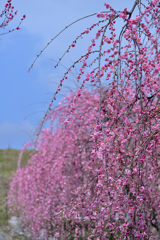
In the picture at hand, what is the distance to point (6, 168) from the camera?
1906 cm

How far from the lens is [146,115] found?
2.87 metres

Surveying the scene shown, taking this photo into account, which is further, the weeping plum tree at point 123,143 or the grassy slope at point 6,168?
the grassy slope at point 6,168

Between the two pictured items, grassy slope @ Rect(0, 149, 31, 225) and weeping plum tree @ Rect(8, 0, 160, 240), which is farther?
grassy slope @ Rect(0, 149, 31, 225)

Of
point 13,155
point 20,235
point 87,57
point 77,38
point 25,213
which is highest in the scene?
point 13,155

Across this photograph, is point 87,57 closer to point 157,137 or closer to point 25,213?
point 157,137

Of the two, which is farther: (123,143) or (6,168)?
(6,168)

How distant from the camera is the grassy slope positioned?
11531 mm

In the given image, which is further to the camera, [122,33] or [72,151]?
[72,151]

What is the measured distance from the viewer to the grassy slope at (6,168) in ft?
37.8

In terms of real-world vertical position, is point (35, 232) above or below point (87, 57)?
below

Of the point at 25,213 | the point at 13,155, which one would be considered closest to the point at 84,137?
the point at 25,213

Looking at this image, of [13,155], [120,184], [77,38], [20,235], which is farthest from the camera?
[13,155]

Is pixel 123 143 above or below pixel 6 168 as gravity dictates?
below

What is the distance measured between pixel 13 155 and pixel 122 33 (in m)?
19.7
